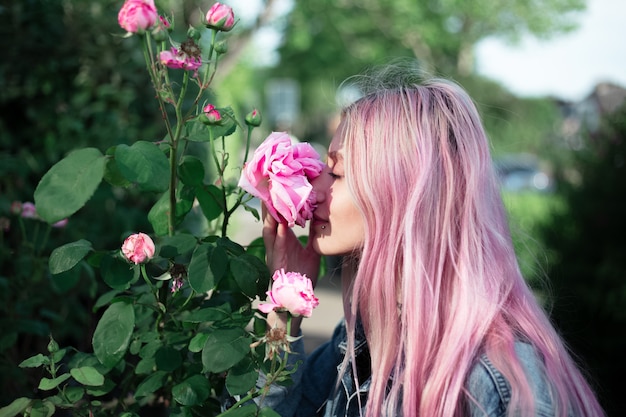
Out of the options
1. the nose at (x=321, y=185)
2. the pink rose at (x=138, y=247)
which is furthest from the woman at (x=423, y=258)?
the pink rose at (x=138, y=247)

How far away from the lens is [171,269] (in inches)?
56.2

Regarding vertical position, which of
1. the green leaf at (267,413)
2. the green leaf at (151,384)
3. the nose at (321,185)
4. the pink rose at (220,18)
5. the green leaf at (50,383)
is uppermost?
the pink rose at (220,18)

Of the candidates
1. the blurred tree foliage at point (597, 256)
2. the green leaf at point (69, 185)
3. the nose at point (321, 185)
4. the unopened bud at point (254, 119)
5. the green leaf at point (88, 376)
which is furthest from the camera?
the blurred tree foliage at point (597, 256)

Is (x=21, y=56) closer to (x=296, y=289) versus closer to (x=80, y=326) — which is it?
(x=80, y=326)

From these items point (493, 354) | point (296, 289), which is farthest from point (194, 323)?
point (493, 354)

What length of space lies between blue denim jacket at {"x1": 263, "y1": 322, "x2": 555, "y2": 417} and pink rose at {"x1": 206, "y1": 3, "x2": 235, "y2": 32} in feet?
2.93

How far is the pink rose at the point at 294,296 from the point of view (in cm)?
130

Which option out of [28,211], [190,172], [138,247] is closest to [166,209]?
[190,172]

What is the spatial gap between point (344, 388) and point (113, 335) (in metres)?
0.71

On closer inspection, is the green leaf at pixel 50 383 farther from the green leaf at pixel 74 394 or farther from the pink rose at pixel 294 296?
the pink rose at pixel 294 296

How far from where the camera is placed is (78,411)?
139 centimetres

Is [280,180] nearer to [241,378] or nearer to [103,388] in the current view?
[241,378]

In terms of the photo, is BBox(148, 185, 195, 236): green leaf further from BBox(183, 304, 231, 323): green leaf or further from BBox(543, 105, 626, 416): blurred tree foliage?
BBox(543, 105, 626, 416): blurred tree foliage

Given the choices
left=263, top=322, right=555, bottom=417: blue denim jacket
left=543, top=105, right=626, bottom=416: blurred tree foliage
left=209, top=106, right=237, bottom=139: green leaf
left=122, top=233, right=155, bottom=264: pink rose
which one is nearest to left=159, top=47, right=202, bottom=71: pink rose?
left=209, top=106, right=237, bottom=139: green leaf
